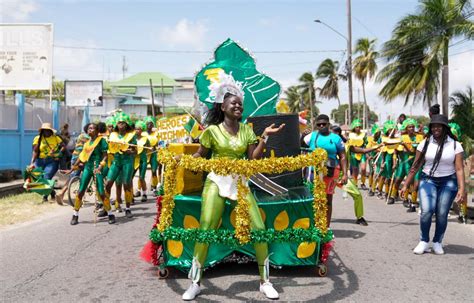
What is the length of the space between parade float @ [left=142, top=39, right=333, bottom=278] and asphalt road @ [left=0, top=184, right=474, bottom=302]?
261 millimetres

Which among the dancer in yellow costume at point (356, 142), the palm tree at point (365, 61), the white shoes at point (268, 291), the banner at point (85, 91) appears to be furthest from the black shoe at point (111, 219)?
the palm tree at point (365, 61)

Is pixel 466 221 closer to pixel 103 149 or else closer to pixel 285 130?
A: pixel 285 130

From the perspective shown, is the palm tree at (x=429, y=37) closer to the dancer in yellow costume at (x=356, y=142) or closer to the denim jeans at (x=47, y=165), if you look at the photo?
the dancer in yellow costume at (x=356, y=142)

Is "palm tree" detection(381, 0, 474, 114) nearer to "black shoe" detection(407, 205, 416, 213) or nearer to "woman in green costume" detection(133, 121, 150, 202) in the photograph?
"black shoe" detection(407, 205, 416, 213)

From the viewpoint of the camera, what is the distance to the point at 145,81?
242ft

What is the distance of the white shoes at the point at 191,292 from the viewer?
4.86 meters

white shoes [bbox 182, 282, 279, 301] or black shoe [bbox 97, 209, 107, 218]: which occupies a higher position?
black shoe [bbox 97, 209, 107, 218]

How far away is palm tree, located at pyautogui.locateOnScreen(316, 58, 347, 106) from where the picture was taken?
56.5 meters

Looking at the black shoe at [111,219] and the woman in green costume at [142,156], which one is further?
the woman in green costume at [142,156]

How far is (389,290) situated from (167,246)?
95.3 inches

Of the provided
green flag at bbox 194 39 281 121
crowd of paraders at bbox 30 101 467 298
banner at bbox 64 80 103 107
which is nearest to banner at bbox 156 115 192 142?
green flag at bbox 194 39 281 121

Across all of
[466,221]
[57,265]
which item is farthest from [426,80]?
[57,265]

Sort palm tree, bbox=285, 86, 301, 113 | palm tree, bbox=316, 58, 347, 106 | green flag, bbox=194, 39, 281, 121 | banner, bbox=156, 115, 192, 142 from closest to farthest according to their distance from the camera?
banner, bbox=156, 115, 192, 142, green flag, bbox=194, 39, 281, 121, palm tree, bbox=316, 58, 347, 106, palm tree, bbox=285, 86, 301, 113

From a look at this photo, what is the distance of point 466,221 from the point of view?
32.0 feet
